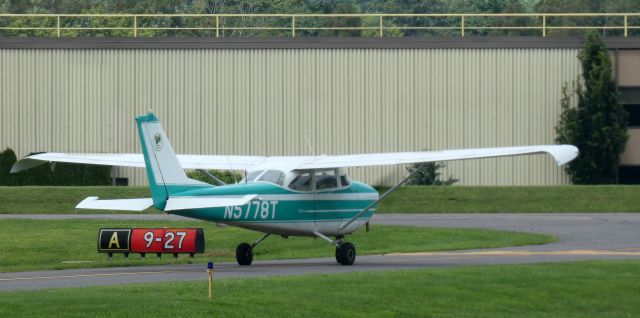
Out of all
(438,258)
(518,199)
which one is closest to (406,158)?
(438,258)

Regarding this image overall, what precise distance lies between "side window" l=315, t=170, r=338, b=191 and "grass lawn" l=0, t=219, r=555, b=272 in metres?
2.94

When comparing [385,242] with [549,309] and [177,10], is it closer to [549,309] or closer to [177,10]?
[549,309]

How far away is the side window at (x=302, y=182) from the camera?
84.1 ft

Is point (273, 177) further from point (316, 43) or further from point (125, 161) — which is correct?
point (316, 43)

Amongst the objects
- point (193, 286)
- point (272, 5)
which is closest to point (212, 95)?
point (193, 286)

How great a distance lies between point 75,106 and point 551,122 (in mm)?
17700

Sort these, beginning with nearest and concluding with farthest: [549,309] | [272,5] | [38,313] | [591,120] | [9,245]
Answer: [38,313] → [549,309] → [9,245] → [591,120] → [272,5]

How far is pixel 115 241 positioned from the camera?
86.4ft

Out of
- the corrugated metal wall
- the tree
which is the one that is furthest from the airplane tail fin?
the tree

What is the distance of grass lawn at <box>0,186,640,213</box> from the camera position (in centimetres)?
4303

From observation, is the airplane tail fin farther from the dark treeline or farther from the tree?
the dark treeline

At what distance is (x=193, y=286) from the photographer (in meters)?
20.0

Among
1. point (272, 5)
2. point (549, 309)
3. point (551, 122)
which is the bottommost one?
point (549, 309)

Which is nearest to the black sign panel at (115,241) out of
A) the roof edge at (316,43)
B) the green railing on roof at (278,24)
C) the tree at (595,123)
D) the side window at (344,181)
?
the side window at (344,181)
